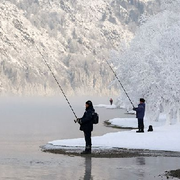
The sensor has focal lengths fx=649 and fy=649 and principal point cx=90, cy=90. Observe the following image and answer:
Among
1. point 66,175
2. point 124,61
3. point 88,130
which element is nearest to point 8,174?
point 66,175

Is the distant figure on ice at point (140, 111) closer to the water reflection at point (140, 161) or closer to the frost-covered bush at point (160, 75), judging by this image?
the water reflection at point (140, 161)

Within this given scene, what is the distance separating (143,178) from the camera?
675 inches

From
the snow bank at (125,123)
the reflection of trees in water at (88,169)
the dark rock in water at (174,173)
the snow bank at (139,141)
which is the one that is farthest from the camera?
the snow bank at (125,123)

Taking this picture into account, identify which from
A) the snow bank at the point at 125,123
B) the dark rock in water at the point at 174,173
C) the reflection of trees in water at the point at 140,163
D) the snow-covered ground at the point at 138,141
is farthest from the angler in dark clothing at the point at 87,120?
the snow bank at the point at 125,123

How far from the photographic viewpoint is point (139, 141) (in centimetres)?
2798

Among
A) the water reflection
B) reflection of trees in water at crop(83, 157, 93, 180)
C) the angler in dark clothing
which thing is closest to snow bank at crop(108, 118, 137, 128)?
the angler in dark clothing

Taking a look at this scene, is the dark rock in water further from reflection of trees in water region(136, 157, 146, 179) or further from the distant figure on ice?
the distant figure on ice

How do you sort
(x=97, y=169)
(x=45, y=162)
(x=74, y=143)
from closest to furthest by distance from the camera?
(x=97, y=169), (x=45, y=162), (x=74, y=143)

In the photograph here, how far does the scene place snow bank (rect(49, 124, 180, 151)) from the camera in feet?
87.9

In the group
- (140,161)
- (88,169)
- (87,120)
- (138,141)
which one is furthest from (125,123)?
(88,169)

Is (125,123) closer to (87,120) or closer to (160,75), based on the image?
(160,75)

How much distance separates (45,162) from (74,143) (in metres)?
7.65

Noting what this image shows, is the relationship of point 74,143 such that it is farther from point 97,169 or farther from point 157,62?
point 157,62

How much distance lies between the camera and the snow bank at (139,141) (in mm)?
26797
